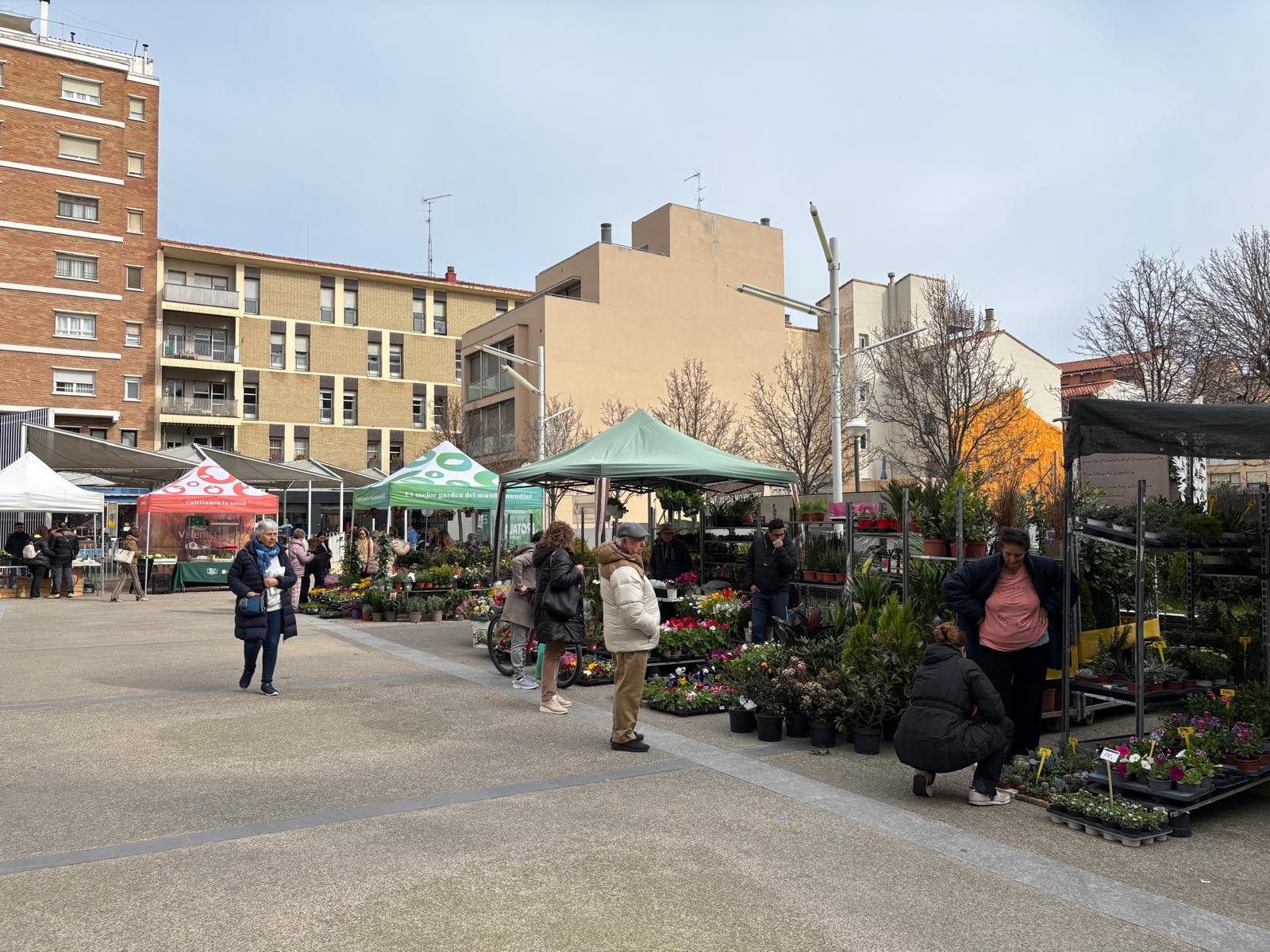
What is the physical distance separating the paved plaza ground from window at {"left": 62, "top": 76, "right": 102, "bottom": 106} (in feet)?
170

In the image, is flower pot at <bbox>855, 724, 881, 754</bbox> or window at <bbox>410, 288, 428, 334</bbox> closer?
flower pot at <bbox>855, 724, 881, 754</bbox>

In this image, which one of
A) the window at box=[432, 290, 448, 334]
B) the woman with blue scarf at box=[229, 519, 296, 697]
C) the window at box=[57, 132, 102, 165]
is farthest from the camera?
the window at box=[432, 290, 448, 334]

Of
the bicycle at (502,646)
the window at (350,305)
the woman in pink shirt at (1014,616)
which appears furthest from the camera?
the window at (350,305)

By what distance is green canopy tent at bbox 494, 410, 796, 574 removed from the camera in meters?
12.8

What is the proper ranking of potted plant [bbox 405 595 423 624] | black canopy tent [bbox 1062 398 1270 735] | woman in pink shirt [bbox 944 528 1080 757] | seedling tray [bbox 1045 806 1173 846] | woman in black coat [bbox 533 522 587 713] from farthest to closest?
1. potted plant [bbox 405 595 423 624]
2. woman in black coat [bbox 533 522 587 713]
3. woman in pink shirt [bbox 944 528 1080 757]
4. black canopy tent [bbox 1062 398 1270 735]
5. seedling tray [bbox 1045 806 1173 846]

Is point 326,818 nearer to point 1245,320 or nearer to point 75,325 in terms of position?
point 1245,320

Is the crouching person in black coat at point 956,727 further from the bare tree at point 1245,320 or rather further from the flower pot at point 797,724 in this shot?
the bare tree at point 1245,320

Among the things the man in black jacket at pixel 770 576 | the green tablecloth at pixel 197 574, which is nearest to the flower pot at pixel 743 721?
the man in black jacket at pixel 770 576

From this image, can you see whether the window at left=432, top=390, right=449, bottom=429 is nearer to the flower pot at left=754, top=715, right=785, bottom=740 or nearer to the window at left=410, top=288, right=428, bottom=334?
the window at left=410, top=288, right=428, bottom=334

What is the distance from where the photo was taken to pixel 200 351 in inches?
2205

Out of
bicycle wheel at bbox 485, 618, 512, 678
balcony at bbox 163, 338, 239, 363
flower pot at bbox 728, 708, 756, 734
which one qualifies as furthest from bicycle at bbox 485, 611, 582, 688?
balcony at bbox 163, 338, 239, 363

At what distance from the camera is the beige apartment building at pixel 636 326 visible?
48.3m

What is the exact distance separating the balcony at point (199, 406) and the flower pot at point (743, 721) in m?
52.1

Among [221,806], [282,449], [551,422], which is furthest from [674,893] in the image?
[282,449]
